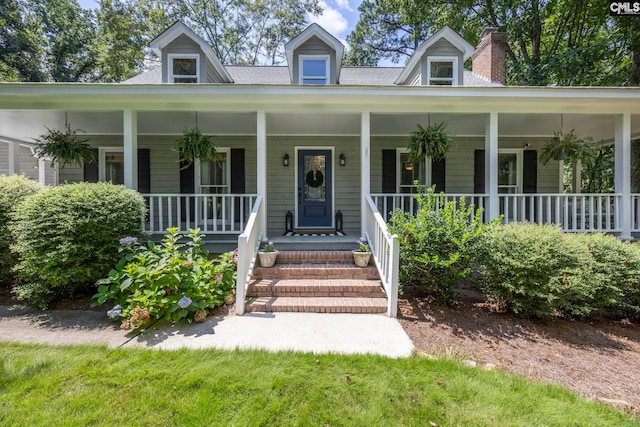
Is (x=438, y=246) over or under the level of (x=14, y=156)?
under

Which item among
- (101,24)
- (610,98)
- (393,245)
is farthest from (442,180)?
(101,24)

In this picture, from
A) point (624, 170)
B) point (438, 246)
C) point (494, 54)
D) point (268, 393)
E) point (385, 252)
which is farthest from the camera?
point (494, 54)

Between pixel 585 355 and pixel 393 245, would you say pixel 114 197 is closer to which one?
pixel 393 245

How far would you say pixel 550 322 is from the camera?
400 centimetres

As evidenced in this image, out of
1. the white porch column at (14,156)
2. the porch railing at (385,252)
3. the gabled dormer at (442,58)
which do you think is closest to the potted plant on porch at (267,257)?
the porch railing at (385,252)

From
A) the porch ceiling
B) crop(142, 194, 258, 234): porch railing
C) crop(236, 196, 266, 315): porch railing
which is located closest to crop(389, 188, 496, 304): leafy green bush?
crop(236, 196, 266, 315): porch railing

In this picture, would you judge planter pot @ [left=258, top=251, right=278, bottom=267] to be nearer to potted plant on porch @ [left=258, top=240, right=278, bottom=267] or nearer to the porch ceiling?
potted plant on porch @ [left=258, top=240, right=278, bottom=267]

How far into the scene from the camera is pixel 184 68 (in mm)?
7262

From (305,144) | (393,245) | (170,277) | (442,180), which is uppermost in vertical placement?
(305,144)

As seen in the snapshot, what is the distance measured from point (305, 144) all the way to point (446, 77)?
3.94m

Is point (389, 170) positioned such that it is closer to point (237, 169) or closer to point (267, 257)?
point (237, 169)

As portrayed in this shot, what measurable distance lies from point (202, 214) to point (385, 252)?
487 cm

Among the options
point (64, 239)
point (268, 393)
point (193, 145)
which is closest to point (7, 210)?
point (64, 239)

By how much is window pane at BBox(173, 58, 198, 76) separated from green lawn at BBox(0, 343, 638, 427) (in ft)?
A: 21.4
